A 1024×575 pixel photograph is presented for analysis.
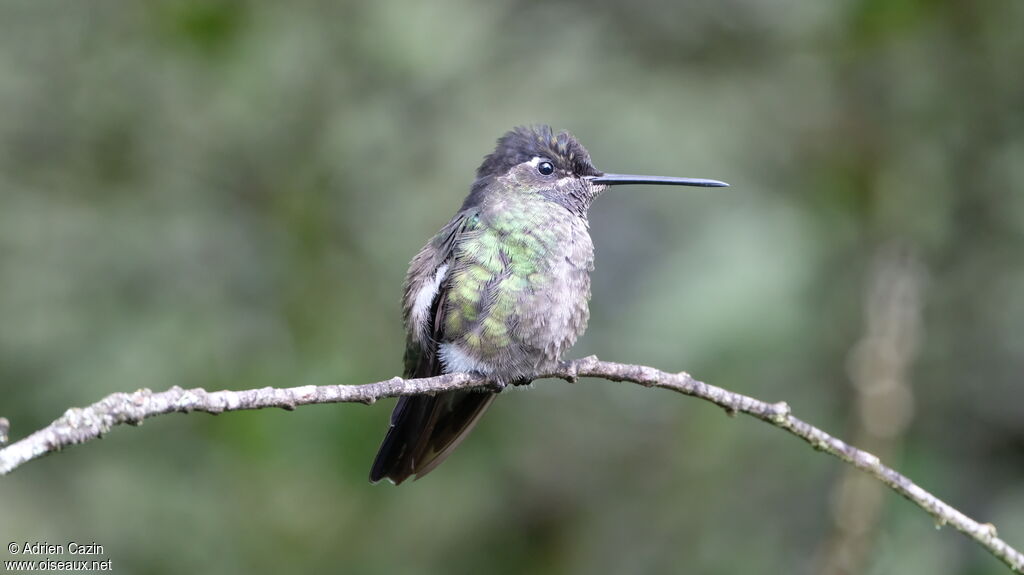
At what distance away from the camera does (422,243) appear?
187 inches

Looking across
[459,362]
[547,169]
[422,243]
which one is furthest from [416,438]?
[422,243]

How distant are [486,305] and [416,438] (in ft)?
1.61

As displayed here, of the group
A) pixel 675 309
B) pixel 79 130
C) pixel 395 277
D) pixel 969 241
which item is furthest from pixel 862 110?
pixel 79 130

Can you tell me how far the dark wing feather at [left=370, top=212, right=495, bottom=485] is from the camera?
310cm

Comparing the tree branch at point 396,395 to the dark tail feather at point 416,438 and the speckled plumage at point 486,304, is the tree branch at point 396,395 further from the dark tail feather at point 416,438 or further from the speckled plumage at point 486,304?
the dark tail feather at point 416,438

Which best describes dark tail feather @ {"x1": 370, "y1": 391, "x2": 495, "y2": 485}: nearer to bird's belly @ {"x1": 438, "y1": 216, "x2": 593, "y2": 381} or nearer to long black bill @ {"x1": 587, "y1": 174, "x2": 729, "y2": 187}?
bird's belly @ {"x1": 438, "y1": 216, "x2": 593, "y2": 381}

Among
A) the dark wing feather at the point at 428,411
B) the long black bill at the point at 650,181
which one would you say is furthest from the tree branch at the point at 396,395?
the long black bill at the point at 650,181

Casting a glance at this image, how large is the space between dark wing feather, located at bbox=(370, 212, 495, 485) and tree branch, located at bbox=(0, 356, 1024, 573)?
0.32 m

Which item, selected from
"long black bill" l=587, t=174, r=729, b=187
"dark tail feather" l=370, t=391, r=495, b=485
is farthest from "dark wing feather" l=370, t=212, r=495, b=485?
"long black bill" l=587, t=174, r=729, b=187

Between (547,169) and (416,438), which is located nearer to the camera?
(416,438)

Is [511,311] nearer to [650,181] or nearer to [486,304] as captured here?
[486,304]

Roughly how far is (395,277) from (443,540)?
119cm

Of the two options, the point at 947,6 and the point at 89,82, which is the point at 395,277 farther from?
the point at 947,6

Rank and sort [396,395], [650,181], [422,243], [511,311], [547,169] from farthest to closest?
[422,243], [547,169], [650,181], [511,311], [396,395]
